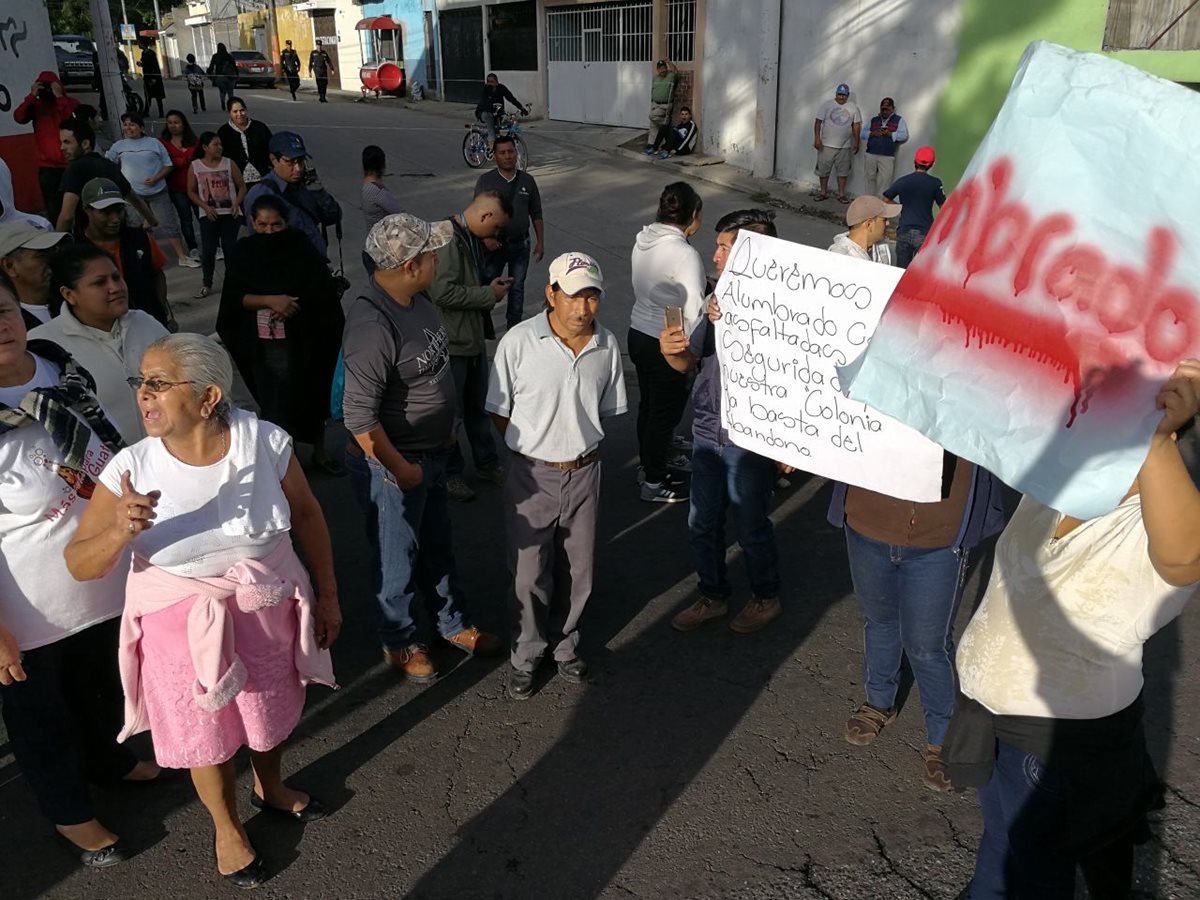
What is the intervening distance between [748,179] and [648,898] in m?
15.8

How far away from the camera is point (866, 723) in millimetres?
3701

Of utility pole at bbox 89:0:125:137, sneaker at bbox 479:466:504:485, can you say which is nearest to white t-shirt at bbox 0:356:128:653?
sneaker at bbox 479:466:504:485

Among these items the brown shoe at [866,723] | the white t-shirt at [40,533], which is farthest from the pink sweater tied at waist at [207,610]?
the brown shoe at [866,723]

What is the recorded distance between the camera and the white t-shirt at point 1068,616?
2.03m

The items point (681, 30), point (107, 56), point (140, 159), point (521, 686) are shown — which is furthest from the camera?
point (681, 30)

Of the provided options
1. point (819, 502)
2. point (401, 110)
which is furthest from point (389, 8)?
point (819, 502)

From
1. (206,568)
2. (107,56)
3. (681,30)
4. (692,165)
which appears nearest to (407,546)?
(206,568)

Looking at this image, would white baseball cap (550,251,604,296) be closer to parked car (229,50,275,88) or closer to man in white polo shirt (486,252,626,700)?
man in white polo shirt (486,252,626,700)

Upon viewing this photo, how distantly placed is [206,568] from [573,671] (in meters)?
1.79

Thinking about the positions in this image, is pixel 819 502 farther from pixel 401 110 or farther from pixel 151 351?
pixel 401 110

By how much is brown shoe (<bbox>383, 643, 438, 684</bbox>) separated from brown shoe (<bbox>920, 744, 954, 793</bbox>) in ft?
6.64

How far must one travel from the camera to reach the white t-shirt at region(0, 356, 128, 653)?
2.74 m

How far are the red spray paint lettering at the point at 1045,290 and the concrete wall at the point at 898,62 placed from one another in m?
10.5

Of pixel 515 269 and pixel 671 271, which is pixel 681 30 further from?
pixel 671 271
